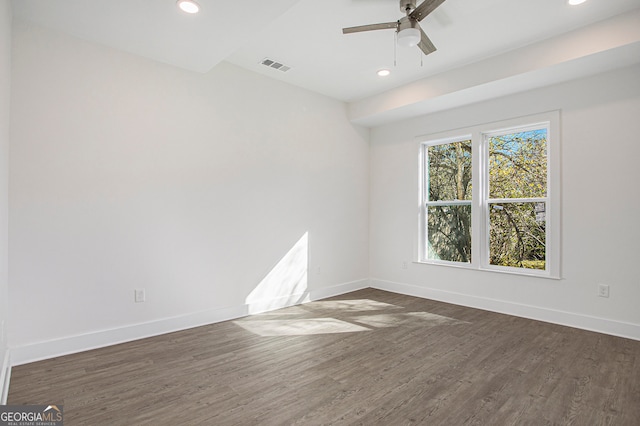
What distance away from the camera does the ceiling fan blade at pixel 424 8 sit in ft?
7.82

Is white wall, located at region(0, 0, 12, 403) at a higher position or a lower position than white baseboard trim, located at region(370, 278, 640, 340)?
higher

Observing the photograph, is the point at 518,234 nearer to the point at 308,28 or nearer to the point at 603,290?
the point at 603,290

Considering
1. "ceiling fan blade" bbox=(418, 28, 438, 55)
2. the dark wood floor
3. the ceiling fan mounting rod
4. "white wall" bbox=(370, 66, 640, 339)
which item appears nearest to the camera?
the dark wood floor

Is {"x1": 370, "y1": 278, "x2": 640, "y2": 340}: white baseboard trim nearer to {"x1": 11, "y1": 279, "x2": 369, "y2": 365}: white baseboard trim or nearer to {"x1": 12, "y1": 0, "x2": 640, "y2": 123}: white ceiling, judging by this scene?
{"x1": 11, "y1": 279, "x2": 369, "y2": 365}: white baseboard trim

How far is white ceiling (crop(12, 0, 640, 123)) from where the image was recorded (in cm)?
254

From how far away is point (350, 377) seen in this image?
2.48 metres

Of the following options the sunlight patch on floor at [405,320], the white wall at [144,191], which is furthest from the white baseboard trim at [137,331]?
the sunlight patch on floor at [405,320]

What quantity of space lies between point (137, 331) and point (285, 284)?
1768 millimetres

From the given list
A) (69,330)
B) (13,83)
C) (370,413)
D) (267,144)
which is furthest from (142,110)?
(370,413)

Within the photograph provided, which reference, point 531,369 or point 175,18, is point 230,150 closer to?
point 175,18

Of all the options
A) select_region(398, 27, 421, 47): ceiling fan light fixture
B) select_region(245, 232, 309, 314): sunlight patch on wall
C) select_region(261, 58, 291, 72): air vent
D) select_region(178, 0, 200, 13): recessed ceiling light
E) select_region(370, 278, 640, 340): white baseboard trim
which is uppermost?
select_region(261, 58, 291, 72): air vent

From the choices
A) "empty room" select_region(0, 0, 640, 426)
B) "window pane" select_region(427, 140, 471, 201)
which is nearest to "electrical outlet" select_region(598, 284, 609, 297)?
"empty room" select_region(0, 0, 640, 426)

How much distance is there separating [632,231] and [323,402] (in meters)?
3.37

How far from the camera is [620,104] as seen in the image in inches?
132
